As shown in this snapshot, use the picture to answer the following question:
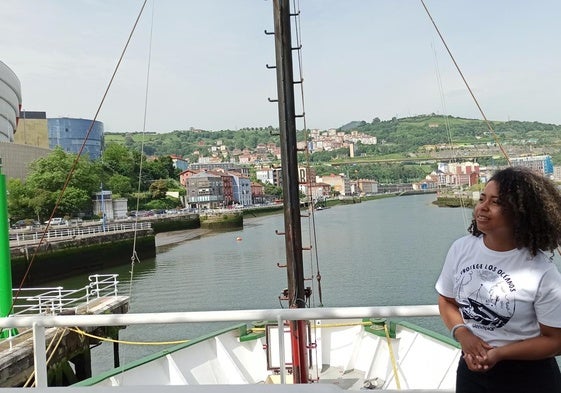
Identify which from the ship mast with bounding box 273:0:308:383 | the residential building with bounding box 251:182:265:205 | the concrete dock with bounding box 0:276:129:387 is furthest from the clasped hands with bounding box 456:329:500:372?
the residential building with bounding box 251:182:265:205

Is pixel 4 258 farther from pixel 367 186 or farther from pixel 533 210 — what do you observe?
pixel 367 186

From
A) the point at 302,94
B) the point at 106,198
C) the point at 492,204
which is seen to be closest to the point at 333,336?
the point at 302,94

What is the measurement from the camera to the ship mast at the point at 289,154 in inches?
179

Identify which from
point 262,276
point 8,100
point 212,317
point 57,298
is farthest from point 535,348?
point 8,100

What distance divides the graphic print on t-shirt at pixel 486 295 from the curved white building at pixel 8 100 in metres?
52.2

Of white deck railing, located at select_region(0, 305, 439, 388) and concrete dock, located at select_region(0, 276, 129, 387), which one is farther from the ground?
white deck railing, located at select_region(0, 305, 439, 388)

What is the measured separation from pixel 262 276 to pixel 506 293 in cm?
2460

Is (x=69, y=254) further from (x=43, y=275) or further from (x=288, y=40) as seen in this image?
(x=288, y=40)

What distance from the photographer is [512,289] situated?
1.51 metres

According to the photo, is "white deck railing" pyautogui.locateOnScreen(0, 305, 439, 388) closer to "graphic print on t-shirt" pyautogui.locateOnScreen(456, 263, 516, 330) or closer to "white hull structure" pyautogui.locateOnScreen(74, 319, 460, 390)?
"graphic print on t-shirt" pyautogui.locateOnScreen(456, 263, 516, 330)

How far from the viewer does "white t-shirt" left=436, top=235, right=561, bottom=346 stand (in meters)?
1.50

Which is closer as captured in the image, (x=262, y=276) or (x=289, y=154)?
(x=289, y=154)

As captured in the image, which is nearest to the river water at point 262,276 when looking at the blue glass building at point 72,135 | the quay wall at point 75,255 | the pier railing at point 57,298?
the pier railing at point 57,298

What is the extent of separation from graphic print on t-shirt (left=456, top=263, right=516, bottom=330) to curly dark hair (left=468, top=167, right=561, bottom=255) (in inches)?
4.7
